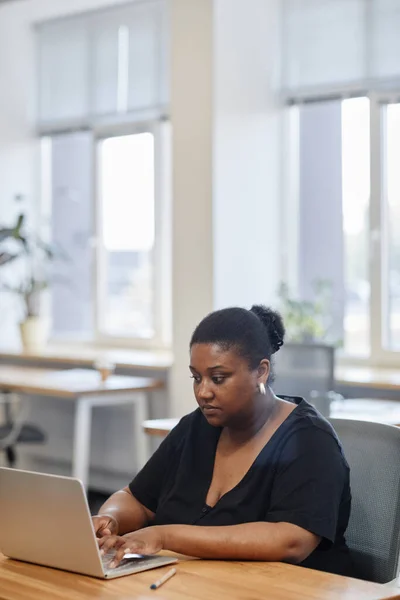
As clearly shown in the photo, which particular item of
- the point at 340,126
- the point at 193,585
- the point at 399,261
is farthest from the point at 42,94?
the point at 193,585

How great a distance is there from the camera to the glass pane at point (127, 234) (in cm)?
629

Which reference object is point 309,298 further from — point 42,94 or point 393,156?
point 42,94

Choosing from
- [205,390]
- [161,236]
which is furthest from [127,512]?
[161,236]

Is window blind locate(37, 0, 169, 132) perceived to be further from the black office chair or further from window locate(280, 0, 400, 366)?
the black office chair

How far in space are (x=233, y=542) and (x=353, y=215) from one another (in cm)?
369

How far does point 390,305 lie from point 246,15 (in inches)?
69.0

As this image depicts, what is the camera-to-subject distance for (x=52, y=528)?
72.1 inches

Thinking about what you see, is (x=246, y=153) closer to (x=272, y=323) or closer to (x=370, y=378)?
(x=370, y=378)

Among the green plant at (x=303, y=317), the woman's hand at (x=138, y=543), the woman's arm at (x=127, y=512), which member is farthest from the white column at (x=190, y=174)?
the woman's hand at (x=138, y=543)

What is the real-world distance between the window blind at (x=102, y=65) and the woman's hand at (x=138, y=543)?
14.6ft

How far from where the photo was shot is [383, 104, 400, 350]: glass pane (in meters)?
→ 5.21

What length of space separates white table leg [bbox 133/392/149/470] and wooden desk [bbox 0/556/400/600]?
3.54m

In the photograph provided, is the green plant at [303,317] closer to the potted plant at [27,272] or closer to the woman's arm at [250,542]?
the potted plant at [27,272]

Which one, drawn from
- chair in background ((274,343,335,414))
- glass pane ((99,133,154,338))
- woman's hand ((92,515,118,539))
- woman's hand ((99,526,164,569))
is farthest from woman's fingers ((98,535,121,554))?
glass pane ((99,133,154,338))
